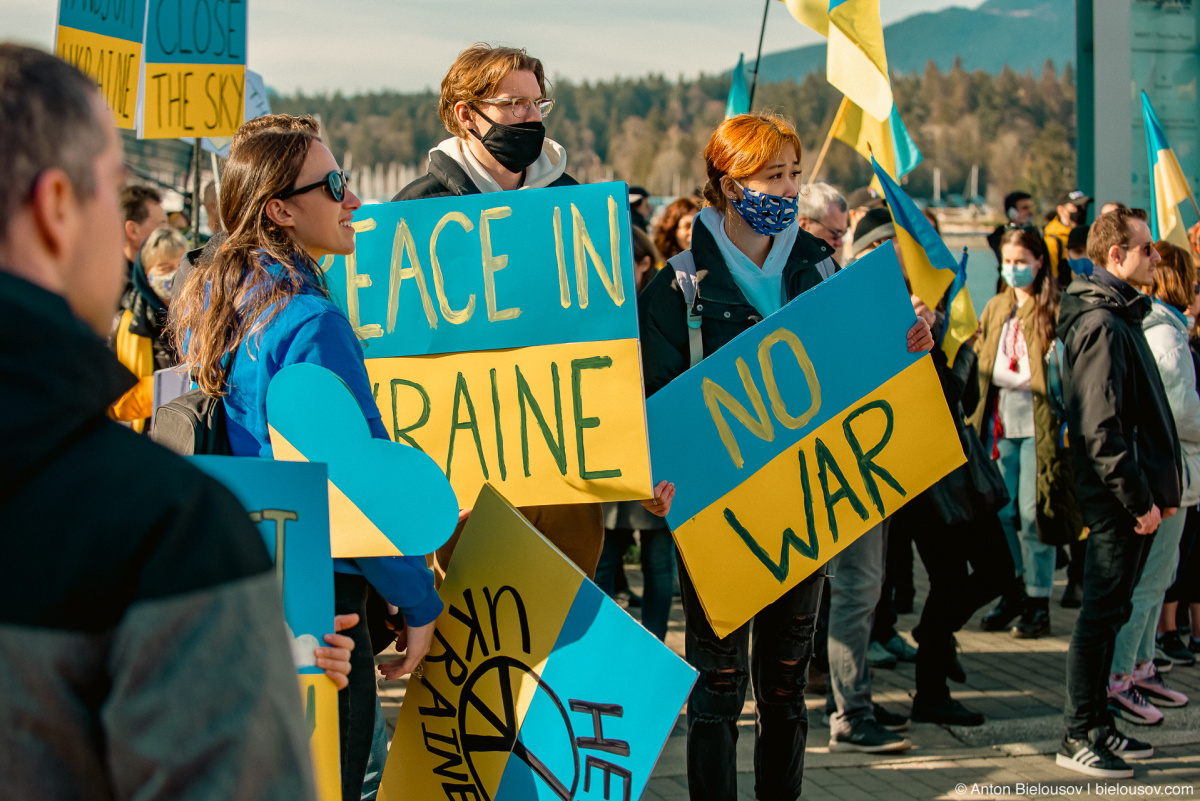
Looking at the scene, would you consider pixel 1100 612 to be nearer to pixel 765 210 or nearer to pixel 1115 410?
pixel 1115 410

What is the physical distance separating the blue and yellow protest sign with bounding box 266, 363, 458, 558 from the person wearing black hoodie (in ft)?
3.72

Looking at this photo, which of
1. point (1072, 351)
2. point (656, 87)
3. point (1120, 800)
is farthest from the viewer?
point (656, 87)

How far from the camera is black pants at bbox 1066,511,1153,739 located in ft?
13.3

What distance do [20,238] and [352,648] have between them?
1.36 m

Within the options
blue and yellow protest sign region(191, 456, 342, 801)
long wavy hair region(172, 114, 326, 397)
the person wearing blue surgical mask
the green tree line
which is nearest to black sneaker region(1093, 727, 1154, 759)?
the person wearing blue surgical mask

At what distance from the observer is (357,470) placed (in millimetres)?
2146

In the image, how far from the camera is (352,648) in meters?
2.15

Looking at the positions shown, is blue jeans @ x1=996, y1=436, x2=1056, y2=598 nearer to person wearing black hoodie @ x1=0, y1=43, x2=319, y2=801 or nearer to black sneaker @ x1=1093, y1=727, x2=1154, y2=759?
black sneaker @ x1=1093, y1=727, x2=1154, y2=759

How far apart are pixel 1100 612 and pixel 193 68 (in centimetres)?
413

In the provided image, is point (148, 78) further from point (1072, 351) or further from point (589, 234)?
point (1072, 351)

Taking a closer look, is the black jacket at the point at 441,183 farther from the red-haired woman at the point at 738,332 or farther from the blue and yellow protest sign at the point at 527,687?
the blue and yellow protest sign at the point at 527,687

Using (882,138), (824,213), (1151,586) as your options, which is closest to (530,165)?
(882,138)

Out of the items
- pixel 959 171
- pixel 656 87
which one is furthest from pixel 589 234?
pixel 656 87

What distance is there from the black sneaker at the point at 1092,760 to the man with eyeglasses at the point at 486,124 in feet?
9.41
